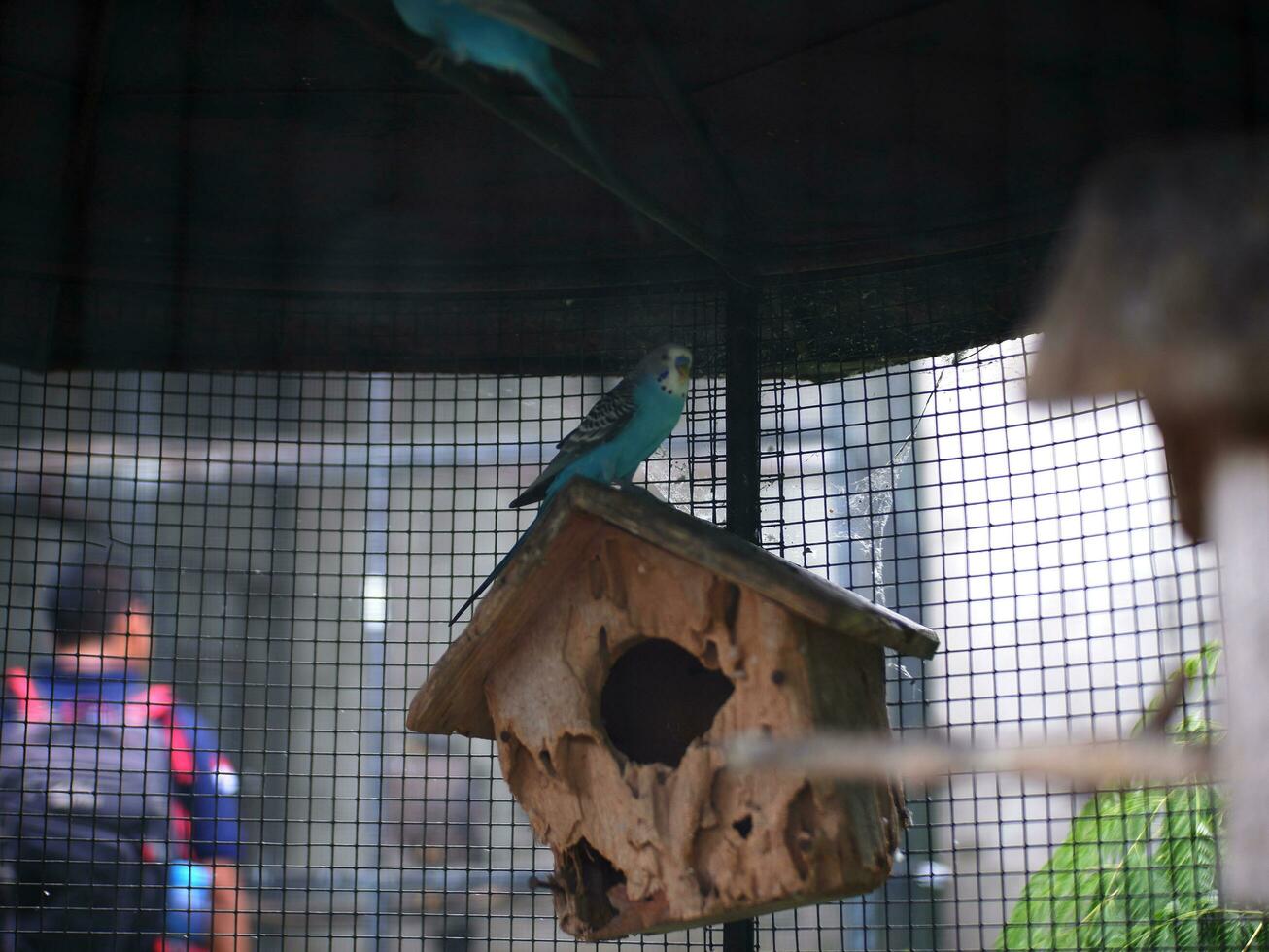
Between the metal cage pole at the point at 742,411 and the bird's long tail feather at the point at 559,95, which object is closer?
the bird's long tail feather at the point at 559,95

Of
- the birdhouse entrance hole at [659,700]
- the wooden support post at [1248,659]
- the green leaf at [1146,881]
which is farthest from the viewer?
the green leaf at [1146,881]

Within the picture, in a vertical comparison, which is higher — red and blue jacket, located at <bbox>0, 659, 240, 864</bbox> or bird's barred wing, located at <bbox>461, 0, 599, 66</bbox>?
bird's barred wing, located at <bbox>461, 0, 599, 66</bbox>

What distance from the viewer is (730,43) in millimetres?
1998

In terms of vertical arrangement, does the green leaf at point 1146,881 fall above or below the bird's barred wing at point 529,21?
below

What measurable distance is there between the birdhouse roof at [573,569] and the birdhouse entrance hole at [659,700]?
170 millimetres

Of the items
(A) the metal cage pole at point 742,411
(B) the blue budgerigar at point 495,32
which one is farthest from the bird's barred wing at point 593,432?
(B) the blue budgerigar at point 495,32

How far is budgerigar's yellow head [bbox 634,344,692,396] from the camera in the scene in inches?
93.5

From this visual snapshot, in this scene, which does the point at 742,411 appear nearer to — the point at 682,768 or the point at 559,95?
the point at 559,95

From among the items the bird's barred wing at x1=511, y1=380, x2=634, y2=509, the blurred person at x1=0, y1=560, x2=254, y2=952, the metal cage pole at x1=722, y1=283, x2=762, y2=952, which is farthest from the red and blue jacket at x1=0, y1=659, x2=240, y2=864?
the metal cage pole at x1=722, y1=283, x2=762, y2=952

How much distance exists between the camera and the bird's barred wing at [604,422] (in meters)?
2.32

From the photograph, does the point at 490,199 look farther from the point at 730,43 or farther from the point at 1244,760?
the point at 1244,760

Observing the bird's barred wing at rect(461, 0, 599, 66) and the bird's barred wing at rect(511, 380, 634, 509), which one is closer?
the bird's barred wing at rect(461, 0, 599, 66)

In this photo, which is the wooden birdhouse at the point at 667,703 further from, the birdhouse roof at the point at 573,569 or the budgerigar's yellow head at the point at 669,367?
the budgerigar's yellow head at the point at 669,367

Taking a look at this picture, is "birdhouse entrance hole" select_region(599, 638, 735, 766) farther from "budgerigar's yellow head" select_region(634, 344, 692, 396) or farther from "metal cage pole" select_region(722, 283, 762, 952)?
"budgerigar's yellow head" select_region(634, 344, 692, 396)
